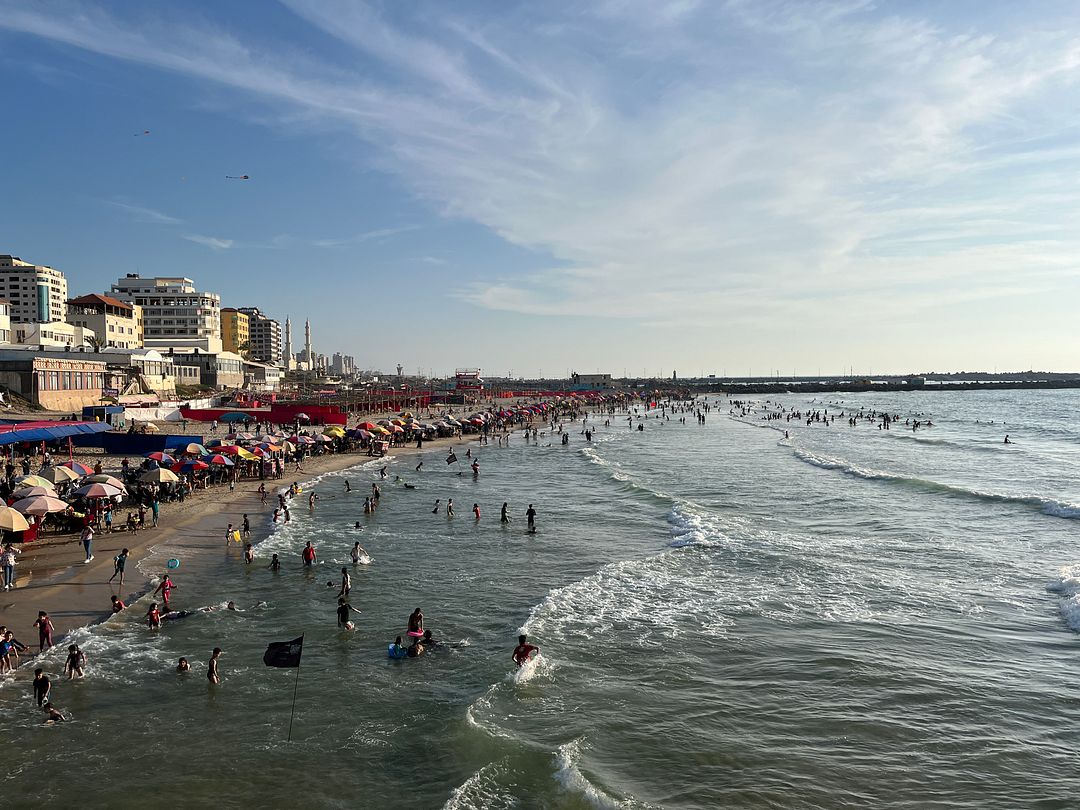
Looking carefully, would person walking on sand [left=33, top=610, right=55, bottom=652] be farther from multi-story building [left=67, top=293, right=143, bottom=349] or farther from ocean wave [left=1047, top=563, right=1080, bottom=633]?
multi-story building [left=67, top=293, right=143, bottom=349]

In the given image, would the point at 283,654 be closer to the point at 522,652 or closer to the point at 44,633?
the point at 522,652

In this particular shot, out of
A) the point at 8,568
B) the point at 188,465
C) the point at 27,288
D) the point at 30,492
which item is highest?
the point at 27,288

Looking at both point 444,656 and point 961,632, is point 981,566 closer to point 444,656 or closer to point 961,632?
point 961,632

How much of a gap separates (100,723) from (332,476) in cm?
3018

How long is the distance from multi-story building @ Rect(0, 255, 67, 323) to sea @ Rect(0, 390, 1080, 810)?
12493 cm

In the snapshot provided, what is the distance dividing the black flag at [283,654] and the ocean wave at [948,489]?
105 ft

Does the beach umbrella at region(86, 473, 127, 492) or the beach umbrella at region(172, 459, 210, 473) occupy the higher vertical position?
the beach umbrella at region(86, 473, 127, 492)

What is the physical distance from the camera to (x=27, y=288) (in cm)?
13225

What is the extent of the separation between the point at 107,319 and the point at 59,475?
7249 centimetres

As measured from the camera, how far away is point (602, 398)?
486 ft

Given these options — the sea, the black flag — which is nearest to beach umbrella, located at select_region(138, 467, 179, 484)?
the sea

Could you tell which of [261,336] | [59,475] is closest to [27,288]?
[261,336]

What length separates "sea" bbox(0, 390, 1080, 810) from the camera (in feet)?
36.2

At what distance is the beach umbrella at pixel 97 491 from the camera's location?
24.5m
